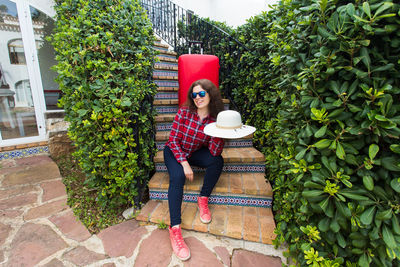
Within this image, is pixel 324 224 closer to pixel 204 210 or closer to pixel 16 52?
pixel 204 210

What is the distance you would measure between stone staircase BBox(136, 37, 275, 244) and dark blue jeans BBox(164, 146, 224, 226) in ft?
0.60

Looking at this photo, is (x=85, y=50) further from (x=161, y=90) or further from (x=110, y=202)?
(x=161, y=90)

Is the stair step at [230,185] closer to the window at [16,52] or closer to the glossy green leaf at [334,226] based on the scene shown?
the glossy green leaf at [334,226]

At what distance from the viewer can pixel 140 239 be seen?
163 centimetres

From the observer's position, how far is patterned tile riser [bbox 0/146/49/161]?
9.72 ft

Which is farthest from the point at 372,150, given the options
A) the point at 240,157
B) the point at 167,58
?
the point at 167,58

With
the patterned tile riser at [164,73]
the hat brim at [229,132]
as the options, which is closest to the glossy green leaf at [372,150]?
the hat brim at [229,132]

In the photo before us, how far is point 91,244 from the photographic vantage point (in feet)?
5.10

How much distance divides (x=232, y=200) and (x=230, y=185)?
0.15 metres

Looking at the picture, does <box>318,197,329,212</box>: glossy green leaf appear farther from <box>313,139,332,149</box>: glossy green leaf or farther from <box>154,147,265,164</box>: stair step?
<box>154,147,265,164</box>: stair step

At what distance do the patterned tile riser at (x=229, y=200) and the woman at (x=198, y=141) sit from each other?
161 millimetres

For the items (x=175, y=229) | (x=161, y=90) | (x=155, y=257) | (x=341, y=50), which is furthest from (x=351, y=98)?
(x=161, y=90)

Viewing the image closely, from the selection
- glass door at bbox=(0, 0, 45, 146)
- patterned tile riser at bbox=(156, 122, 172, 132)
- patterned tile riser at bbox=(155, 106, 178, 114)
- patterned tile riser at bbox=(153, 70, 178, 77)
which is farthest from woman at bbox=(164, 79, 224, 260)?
glass door at bbox=(0, 0, 45, 146)

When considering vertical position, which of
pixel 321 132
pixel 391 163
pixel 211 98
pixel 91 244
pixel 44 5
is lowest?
pixel 91 244
